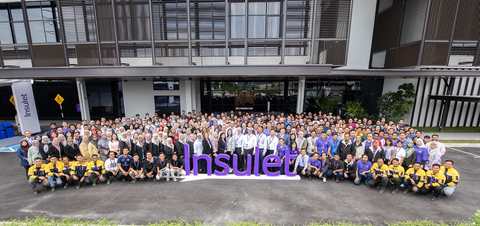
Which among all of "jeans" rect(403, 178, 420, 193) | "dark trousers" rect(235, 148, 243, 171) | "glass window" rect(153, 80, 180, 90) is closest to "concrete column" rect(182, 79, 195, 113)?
"glass window" rect(153, 80, 180, 90)

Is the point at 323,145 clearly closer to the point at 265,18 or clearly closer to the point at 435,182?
the point at 435,182

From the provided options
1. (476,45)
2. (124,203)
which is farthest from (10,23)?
(476,45)

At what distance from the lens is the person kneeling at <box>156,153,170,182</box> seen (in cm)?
634

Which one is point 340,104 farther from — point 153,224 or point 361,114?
point 153,224

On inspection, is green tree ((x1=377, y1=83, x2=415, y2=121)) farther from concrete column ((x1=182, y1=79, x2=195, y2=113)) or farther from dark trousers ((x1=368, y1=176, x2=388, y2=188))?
concrete column ((x1=182, y1=79, x2=195, y2=113))

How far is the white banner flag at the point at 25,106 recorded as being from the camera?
11.2 meters

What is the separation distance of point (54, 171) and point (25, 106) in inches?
375

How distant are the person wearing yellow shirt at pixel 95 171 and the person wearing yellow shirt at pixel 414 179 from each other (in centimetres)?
968

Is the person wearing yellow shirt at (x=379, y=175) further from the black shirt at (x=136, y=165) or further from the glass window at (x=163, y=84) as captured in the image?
the glass window at (x=163, y=84)

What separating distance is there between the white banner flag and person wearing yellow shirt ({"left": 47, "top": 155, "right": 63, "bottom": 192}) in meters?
9.02

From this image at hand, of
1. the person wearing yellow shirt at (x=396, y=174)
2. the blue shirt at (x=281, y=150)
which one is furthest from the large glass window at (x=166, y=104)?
the person wearing yellow shirt at (x=396, y=174)

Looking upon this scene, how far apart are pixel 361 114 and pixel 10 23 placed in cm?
2603

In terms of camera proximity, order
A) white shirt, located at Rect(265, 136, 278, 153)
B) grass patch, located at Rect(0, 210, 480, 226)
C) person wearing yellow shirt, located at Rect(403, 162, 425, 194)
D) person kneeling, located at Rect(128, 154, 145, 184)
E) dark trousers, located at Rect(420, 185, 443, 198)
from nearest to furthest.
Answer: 1. grass patch, located at Rect(0, 210, 480, 226)
2. dark trousers, located at Rect(420, 185, 443, 198)
3. person wearing yellow shirt, located at Rect(403, 162, 425, 194)
4. person kneeling, located at Rect(128, 154, 145, 184)
5. white shirt, located at Rect(265, 136, 278, 153)

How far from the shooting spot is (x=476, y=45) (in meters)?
10.8
